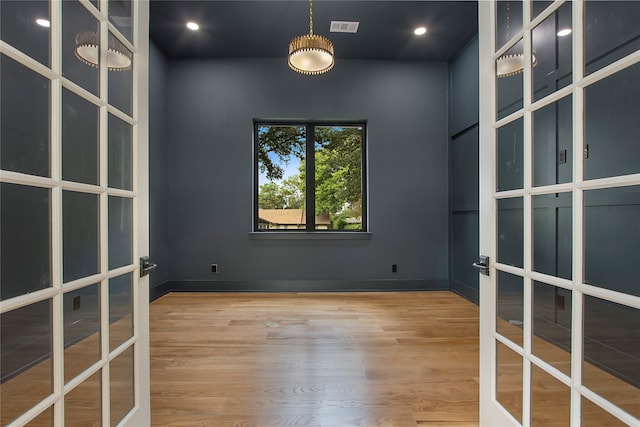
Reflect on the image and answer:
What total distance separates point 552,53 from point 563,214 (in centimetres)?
55

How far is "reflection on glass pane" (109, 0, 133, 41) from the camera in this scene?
1.12 meters

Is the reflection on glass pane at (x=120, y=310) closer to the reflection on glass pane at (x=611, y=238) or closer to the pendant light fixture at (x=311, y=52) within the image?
the reflection on glass pane at (x=611, y=238)

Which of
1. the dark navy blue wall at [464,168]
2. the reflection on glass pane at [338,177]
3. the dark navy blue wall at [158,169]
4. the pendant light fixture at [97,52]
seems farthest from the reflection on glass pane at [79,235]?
the dark navy blue wall at [464,168]

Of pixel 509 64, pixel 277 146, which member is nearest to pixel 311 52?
pixel 277 146

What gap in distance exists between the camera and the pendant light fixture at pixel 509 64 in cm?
111

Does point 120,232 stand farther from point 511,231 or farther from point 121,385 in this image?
point 511,231

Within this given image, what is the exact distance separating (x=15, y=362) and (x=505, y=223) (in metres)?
1.71

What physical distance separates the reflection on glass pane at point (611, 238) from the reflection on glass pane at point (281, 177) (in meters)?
3.40

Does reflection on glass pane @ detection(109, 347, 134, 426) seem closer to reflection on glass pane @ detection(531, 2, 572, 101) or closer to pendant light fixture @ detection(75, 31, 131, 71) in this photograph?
pendant light fixture @ detection(75, 31, 131, 71)

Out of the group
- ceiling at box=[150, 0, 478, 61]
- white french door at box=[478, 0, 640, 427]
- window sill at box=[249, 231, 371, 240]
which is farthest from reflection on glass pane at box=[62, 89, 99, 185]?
window sill at box=[249, 231, 371, 240]

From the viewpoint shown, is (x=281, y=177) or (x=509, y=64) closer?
(x=509, y=64)

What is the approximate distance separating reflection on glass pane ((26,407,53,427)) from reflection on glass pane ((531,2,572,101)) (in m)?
1.83

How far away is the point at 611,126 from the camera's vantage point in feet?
3.34

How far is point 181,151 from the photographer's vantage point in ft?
13.0
